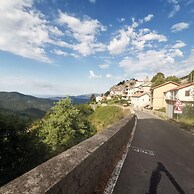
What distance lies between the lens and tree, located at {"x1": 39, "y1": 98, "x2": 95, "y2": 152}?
20094 millimetres

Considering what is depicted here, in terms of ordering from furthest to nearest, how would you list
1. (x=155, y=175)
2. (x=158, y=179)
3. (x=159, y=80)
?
(x=159, y=80) < (x=155, y=175) < (x=158, y=179)

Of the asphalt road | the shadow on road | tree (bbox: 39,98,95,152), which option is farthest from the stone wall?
tree (bbox: 39,98,95,152)

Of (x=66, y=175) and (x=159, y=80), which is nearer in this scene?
(x=66, y=175)

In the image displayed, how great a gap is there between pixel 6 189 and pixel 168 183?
443cm

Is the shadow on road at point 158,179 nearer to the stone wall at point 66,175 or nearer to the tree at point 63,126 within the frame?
the stone wall at point 66,175

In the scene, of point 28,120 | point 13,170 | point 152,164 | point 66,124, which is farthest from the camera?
point 66,124

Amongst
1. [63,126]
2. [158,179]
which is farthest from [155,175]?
[63,126]

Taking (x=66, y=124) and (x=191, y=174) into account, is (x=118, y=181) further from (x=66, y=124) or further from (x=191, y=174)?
(x=66, y=124)

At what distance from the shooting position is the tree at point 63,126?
2009cm

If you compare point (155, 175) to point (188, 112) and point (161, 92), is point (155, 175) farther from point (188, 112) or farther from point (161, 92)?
point (161, 92)

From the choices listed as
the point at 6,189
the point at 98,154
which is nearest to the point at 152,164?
the point at 98,154

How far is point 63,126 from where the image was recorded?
21.6 m

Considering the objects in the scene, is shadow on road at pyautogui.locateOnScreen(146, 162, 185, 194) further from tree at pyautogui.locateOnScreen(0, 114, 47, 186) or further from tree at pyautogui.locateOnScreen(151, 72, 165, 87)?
tree at pyautogui.locateOnScreen(151, 72, 165, 87)

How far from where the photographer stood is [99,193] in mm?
4539
